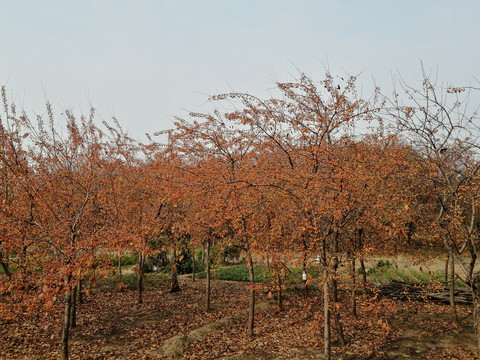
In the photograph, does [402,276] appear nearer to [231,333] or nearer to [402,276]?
[402,276]

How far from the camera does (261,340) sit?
8719 mm

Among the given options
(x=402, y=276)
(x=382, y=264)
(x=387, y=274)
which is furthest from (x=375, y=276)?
(x=382, y=264)

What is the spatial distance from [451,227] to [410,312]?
21.0ft

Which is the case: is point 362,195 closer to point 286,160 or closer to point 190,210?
point 286,160

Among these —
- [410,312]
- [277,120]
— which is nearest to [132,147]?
[277,120]

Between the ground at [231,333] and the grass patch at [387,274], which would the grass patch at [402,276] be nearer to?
the grass patch at [387,274]

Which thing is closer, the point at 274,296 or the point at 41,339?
the point at 41,339

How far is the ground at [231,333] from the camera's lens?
7.62m

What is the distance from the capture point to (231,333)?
9352 millimetres

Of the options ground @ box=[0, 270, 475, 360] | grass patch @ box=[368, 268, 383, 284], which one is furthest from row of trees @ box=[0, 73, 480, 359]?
grass patch @ box=[368, 268, 383, 284]

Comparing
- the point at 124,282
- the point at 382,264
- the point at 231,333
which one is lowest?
the point at 231,333

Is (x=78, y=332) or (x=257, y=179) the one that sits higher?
(x=257, y=179)

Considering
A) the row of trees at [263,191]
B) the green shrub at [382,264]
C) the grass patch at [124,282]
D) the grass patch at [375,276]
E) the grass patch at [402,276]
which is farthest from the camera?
the green shrub at [382,264]

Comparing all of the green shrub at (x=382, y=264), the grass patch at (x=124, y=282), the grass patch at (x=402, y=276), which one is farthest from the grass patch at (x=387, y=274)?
the grass patch at (x=124, y=282)
